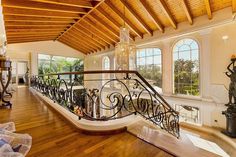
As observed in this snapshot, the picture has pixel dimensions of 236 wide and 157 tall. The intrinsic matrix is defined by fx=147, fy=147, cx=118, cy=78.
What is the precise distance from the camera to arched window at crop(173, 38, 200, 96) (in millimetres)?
5922

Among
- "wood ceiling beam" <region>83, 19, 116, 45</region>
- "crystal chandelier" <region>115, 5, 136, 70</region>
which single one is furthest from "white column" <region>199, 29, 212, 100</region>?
"wood ceiling beam" <region>83, 19, 116, 45</region>

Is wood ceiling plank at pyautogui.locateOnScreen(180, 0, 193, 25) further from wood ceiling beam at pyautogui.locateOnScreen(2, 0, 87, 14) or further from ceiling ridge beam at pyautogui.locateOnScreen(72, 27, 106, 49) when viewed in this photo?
ceiling ridge beam at pyautogui.locateOnScreen(72, 27, 106, 49)

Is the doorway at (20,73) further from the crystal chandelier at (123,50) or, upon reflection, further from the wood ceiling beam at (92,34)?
the crystal chandelier at (123,50)

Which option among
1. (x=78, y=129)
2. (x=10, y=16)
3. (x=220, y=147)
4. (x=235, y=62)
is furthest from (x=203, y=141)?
(x=10, y=16)

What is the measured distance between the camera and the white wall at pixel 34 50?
32.8ft

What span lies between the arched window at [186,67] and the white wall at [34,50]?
8786mm

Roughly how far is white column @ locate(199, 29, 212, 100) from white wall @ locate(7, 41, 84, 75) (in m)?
9.76

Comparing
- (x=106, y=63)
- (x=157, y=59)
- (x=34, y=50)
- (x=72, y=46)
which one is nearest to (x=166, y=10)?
(x=157, y=59)

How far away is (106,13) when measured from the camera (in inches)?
249

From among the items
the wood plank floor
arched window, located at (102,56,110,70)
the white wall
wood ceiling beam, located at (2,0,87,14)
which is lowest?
the wood plank floor

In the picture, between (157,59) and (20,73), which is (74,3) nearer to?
(157,59)

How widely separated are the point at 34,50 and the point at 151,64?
328 inches

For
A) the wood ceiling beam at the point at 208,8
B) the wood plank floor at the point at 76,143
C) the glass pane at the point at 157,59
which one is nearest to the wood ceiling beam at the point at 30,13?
the glass pane at the point at 157,59

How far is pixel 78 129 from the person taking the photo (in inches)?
82.5
